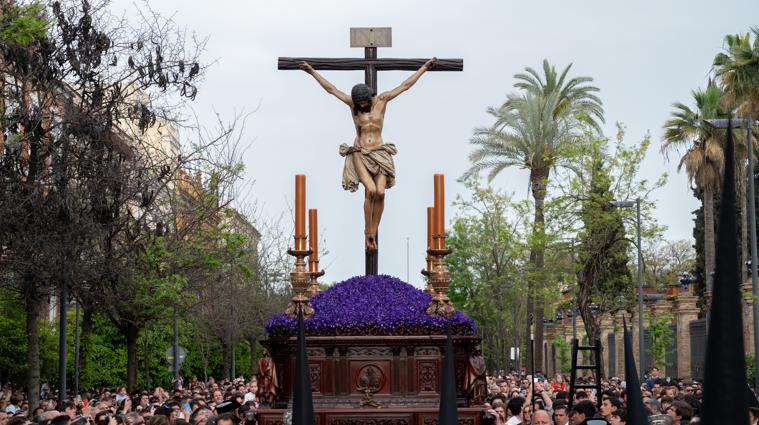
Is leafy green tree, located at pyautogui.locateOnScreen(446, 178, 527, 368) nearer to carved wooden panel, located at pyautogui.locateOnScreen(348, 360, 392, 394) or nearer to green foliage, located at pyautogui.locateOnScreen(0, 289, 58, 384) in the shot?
green foliage, located at pyautogui.locateOnScreen(0, 289, 58, 384)

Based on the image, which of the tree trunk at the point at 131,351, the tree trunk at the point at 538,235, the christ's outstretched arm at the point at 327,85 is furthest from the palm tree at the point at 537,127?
the christ's outstretched arm at the point at 327,85

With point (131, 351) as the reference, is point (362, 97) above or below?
above

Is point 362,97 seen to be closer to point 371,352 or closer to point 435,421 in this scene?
point 371,352

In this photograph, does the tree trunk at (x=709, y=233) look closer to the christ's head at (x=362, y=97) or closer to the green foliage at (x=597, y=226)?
the green foliage at (x=597, y=226)

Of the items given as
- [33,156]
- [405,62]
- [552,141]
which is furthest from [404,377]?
[552,141]

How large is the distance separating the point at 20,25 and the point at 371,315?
5884 millimetres

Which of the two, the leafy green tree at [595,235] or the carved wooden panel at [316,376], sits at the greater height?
the leafy green tree at [595,235]

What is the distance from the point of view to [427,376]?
43.0 ft

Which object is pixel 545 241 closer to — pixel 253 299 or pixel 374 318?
pixel 253 299

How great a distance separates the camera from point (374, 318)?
43.5 ft

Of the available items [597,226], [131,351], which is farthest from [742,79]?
[131,351]

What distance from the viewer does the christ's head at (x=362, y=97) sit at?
14492 mm

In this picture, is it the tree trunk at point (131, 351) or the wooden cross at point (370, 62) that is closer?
the wooden cross at point (370, 62)

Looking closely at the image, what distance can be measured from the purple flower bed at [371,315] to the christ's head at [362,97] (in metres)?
2.04
